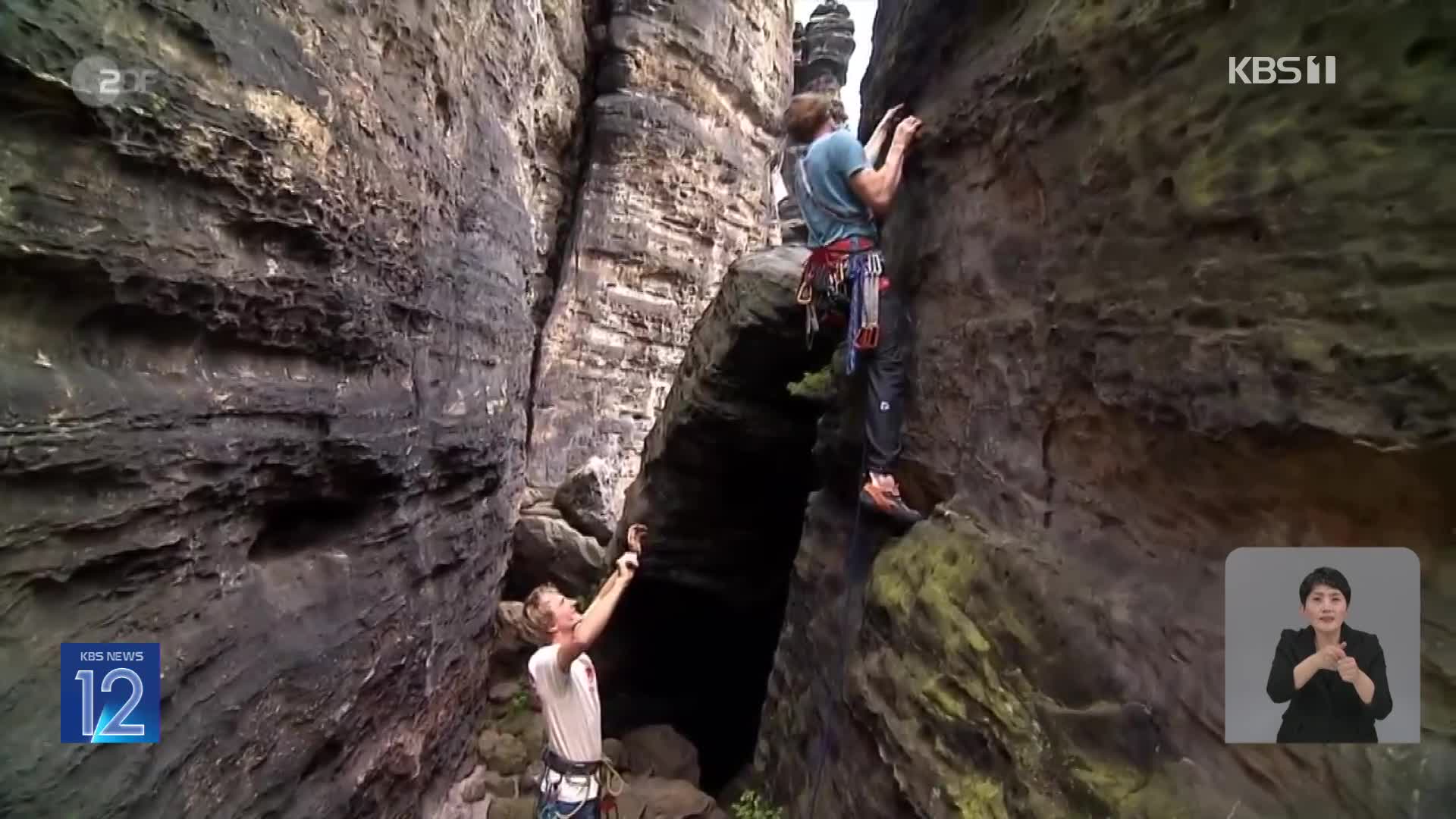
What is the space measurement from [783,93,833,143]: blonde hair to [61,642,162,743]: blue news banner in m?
3.74

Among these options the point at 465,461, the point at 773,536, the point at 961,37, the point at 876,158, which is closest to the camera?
the point at 961,37

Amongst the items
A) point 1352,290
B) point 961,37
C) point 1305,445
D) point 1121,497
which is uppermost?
point 961,37

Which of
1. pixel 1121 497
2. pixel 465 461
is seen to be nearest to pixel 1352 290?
pixel 1121 497

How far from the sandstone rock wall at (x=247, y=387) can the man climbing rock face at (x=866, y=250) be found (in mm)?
2331

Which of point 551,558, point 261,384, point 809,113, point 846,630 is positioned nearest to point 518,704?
point 551,558

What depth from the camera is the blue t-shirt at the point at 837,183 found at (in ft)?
12.6

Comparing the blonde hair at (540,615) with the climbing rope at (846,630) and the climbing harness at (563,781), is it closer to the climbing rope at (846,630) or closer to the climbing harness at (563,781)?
the climbing harness at (563,781)

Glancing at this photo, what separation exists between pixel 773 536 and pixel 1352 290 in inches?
246

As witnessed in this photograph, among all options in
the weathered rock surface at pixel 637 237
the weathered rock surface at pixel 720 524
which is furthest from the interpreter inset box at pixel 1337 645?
the weathered rock surface at pixel 637 237

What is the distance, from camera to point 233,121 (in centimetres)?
314

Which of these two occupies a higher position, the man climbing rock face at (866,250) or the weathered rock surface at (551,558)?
the man climbing rock face at (866,250)

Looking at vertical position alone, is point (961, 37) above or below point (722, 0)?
below

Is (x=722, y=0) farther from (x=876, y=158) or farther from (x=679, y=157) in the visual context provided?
(x=876, y=158)

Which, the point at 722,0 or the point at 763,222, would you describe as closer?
the point at 722,0
